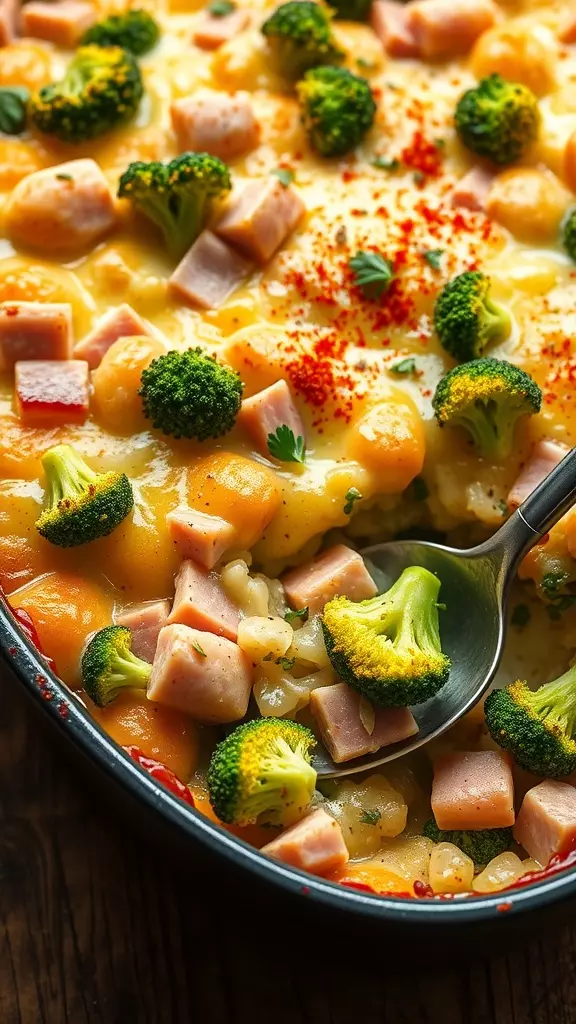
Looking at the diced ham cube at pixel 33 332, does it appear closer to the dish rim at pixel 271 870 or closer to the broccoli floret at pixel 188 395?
the broccoli floret at pixel 188 395

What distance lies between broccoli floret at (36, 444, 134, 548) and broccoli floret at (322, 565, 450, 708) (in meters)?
0.69

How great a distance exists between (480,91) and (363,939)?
2856mm

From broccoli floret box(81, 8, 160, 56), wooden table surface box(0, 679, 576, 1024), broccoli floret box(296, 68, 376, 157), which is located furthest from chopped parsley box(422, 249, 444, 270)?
wooden table surface box(0, 679, 576, 1024)

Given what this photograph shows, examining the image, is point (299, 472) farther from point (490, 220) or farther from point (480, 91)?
point (480, 91)

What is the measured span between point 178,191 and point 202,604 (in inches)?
54.2

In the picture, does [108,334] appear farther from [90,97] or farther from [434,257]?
[434,257]

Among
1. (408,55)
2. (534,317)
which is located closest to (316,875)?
(534,317)

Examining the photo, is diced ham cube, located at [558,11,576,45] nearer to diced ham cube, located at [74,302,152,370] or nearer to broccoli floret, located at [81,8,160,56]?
broccoli floret, located at [81,8,160,56]

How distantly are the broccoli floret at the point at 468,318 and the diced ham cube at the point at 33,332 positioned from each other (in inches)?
47.2

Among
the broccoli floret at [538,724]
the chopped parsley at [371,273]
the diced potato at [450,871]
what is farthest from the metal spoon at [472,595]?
the chopped parsley at [371,273]

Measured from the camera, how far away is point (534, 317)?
12.2ft

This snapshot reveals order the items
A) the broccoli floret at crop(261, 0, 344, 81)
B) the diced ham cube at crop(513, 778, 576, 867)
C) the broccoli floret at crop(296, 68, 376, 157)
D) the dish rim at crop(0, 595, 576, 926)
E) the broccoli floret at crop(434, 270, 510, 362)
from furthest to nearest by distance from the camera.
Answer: the broccoli floret at crop(261, 0, 344, 81) → the broccoli floret at crop(296, 68, 376, 157) → the broccoli floret at crop(434, 270, 510, 362) → the diced ham cube at crop(513, 778, 576, 867) → the dish rim at crop(0, 595, 576, 926)

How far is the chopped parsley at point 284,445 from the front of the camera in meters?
3.46

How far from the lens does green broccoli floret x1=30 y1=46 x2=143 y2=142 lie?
152 inches
